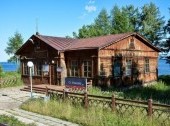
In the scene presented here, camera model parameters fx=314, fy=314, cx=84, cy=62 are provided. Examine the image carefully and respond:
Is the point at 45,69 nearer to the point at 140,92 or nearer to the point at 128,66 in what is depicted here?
the point at 128,66

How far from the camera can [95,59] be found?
25906 mm

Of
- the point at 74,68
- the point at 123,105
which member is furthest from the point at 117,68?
the point at 123,105

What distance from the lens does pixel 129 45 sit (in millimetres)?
28844

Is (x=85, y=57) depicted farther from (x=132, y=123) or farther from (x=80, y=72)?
(x=132, y=123)

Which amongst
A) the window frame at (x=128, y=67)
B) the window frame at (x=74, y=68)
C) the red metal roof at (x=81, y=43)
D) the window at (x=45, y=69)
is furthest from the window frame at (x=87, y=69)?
the window at (x=45, y=69)

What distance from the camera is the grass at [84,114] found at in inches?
514

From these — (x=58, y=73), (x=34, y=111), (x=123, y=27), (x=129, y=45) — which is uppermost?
(x=123, y=27)

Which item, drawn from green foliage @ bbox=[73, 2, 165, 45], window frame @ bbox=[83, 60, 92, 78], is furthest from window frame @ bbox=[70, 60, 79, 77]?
green foliage @ bbox=[73, 2, 165, 45]

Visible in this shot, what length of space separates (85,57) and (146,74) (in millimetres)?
7714

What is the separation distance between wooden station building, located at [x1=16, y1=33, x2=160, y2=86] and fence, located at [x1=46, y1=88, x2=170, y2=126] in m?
8.03

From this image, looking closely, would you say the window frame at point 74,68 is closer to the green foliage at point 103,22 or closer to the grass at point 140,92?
the grass at point 140,92

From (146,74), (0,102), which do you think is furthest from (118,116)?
(146,74)

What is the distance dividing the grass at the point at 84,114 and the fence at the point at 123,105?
0.25 metres

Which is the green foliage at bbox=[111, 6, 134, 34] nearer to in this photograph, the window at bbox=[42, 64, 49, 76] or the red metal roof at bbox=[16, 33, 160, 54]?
the red metal roof at bbox=[16, 33, 160, 54]
